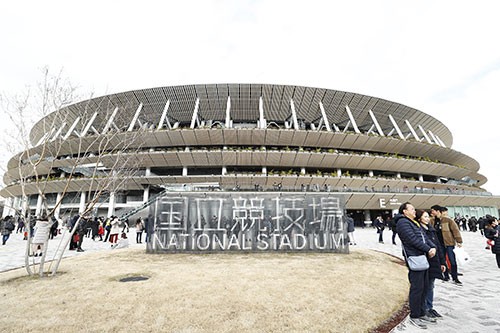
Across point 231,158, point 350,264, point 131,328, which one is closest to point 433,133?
point 231,158

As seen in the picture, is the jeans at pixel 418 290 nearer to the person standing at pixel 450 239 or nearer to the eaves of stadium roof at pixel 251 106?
the person standing at pixel 450 239

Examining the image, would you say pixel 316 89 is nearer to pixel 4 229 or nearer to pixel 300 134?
pixel 300 134

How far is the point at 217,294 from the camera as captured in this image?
539 cm

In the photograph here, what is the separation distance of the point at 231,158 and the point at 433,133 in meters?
39.7

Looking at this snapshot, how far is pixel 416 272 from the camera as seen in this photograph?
4180 mm

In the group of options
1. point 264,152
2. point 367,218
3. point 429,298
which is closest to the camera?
point 429,298

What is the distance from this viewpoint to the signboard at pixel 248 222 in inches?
458

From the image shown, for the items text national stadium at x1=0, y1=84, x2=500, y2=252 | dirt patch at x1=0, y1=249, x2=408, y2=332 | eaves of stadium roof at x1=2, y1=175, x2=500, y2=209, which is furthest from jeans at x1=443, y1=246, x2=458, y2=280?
eaves of stadium roof at x1=2, y1=175, x2=500, y2=209

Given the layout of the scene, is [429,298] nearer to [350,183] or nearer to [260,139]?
[260,139]

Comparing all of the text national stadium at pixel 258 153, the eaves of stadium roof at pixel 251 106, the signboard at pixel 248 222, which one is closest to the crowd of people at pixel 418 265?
the signboard at pixel 248 222

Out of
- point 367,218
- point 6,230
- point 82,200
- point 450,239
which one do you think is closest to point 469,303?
point 450,239

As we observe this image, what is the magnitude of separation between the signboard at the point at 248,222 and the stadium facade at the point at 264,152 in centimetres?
1830

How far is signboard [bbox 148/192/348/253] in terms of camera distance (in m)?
11.6

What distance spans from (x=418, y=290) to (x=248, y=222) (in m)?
8.24
